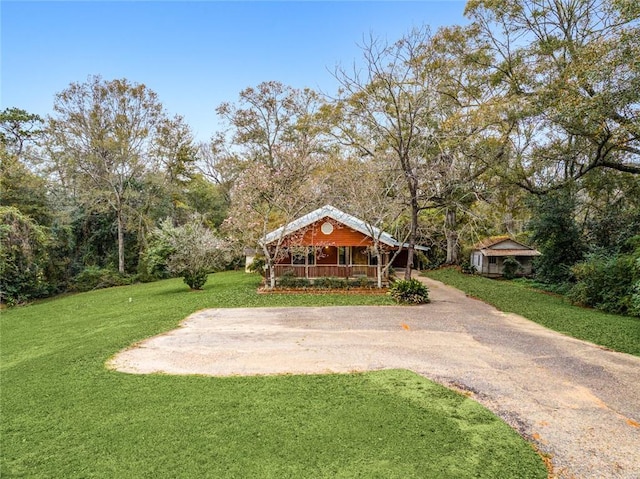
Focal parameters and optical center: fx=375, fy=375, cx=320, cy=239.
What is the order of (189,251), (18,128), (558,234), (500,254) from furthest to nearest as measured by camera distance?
(18,128), (500,254), (558,234), (189,251)

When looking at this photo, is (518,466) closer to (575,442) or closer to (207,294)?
(575,442)

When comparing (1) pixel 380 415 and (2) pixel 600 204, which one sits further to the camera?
(2) pixel 600 204

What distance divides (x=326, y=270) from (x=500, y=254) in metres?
12.7

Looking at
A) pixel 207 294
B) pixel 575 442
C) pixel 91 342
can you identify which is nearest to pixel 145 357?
pixel 91 342

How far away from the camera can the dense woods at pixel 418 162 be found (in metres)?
12.7

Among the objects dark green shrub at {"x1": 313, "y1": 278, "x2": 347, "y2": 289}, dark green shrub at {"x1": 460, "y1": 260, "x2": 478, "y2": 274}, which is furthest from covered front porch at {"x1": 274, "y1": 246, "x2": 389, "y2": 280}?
dark green shrub at {"x1": 460, "y1": 260, "x2": 478, "y2": 274}

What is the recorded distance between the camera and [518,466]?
4055mm

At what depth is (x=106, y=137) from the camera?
26500 millimetres

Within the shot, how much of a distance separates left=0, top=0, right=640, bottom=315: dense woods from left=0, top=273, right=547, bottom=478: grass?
8.15 m

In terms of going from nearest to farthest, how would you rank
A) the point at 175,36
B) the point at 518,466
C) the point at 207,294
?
the point at 518,466, the point at 175,36, the point at 207,294

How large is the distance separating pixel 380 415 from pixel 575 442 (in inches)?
92.7

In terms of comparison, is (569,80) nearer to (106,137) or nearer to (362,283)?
(362,283)

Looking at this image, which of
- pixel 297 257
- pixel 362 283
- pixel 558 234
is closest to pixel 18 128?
pixel 297 257

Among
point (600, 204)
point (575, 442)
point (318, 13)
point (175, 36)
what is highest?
point (318, 13)
